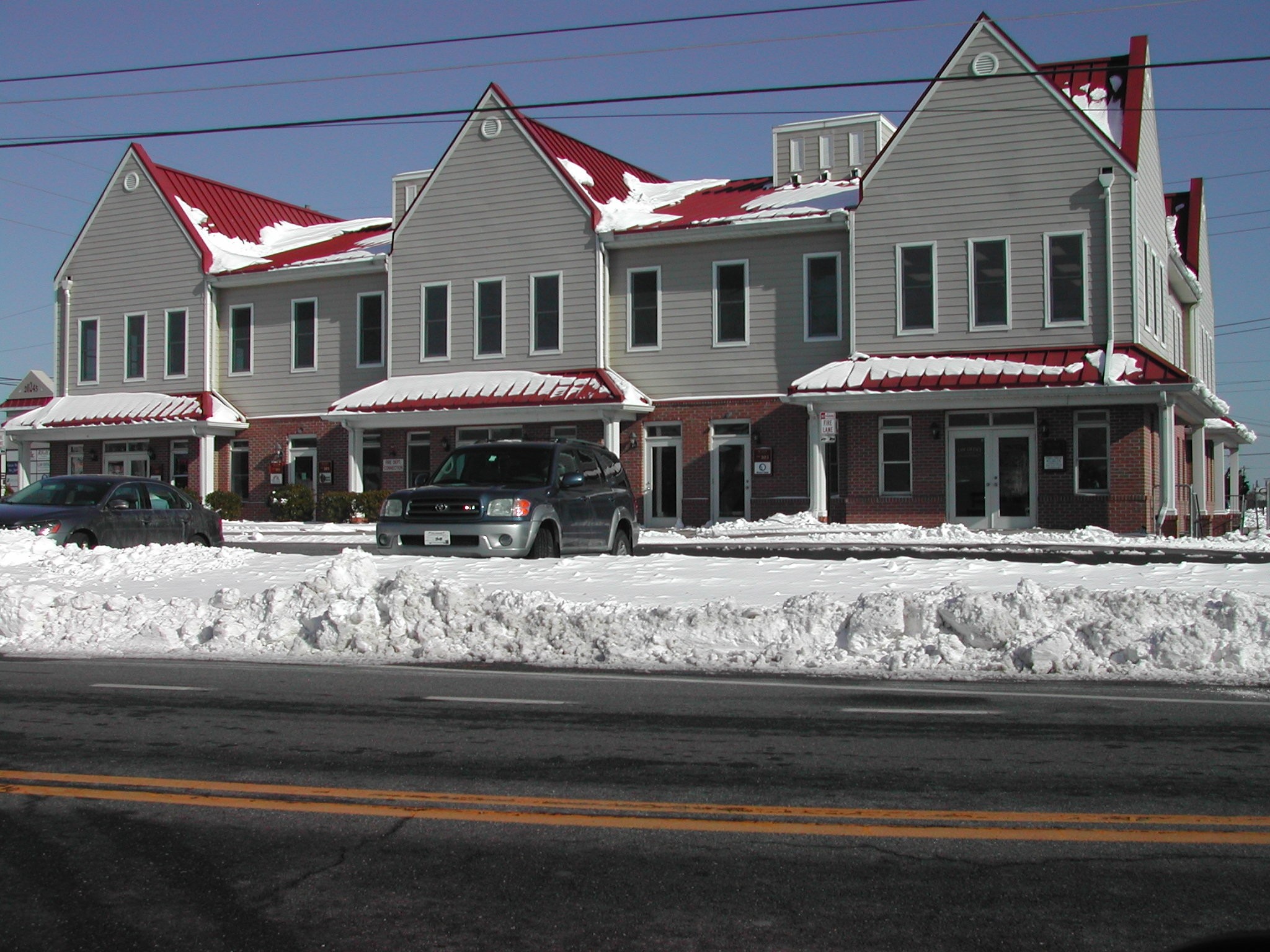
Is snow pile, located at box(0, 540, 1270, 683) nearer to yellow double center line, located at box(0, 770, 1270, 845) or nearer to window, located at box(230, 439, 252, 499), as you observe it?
yellow double center line, located at box(0, 770, 1270, 845)

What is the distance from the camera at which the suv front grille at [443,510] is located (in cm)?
1559

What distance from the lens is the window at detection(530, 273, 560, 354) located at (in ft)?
104

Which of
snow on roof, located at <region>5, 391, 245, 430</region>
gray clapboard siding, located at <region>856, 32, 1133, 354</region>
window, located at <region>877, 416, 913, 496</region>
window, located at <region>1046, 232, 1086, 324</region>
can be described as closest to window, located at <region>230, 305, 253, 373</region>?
snow on roof, located at <region>5, 391, 245, 430</region>

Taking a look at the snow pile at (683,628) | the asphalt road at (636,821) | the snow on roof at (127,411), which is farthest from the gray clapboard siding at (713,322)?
the asphalt road at (636,821)

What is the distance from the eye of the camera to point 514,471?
1669 centimetres

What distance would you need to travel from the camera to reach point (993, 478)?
27.3m

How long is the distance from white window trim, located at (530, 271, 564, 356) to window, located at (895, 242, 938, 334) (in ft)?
28.2

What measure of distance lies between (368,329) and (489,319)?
4.17 m

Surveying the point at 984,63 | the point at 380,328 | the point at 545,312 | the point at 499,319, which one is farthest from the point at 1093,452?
the point at 380,328

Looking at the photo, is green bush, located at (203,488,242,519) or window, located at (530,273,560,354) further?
green bush, located at (203,488,242,519)

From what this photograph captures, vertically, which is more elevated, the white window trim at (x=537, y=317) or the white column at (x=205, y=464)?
the white window trim at (x=537, y=317)

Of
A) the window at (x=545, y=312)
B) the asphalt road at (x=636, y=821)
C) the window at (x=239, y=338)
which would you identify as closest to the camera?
the asphalt road at (x=636, y=821)

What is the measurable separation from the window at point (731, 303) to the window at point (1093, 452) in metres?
8.12

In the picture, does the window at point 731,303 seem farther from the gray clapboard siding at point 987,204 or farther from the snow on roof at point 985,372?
the gray clapboard siding at point 987,204
